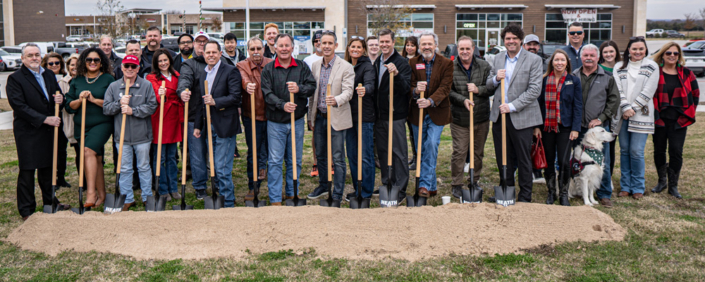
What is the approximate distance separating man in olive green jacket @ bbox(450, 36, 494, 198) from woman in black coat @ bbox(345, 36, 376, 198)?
3.50ft

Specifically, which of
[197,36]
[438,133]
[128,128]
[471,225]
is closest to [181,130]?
[128,128]

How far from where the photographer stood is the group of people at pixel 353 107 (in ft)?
19.1

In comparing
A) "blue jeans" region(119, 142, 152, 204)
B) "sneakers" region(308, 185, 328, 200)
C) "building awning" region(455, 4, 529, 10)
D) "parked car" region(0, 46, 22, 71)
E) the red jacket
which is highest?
"building awning" region(455, 4, 529, 10)

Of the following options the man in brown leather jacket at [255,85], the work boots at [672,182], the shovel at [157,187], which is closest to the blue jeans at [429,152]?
the man in brown leather jacket at [255,85]

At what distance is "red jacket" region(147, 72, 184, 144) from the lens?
6266 mm

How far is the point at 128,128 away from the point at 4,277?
213cm

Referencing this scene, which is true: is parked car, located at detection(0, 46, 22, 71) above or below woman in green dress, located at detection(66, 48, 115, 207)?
above

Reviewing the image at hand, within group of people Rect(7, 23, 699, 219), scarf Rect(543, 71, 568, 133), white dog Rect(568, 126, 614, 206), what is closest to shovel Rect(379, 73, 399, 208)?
group of people Rect(7, 23, 699, 219)

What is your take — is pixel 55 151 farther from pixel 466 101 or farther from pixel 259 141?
pixel 466 101

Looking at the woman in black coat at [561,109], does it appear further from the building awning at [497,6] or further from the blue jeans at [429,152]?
the building awning at [497,6]

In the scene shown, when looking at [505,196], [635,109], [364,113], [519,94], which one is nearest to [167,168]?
[364,113]

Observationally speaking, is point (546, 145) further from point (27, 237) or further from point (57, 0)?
point (57, 0)

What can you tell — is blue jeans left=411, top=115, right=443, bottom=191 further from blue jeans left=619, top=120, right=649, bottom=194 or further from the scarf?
blue jeans left=619, top=120, right=649, bottom=194

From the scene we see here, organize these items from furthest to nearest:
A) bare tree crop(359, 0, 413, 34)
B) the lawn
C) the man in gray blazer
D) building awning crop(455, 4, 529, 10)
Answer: building awning crop(455, 4, 529, 10) < bare tree crop(359, 0, 413, 34) < the man in gray blazer < the lawn
